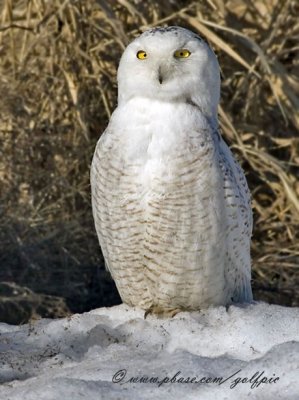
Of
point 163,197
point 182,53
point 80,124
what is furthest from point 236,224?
point 80,124

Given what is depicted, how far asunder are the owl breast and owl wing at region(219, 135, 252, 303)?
0.03m

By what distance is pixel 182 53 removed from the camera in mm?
3865

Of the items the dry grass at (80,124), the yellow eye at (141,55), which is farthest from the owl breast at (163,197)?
the dry grass at (80,124)

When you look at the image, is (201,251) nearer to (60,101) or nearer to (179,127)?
(179,127)

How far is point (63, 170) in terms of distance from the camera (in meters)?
6.34

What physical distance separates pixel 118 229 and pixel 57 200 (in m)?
2.41

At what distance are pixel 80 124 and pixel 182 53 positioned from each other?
8.13ft

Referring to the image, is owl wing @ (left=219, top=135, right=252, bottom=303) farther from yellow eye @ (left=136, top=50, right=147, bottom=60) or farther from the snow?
yellow eye @ (left=136, top=50, right=147, bottom=60)

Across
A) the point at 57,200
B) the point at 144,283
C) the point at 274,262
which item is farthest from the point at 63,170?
the point at 144,283

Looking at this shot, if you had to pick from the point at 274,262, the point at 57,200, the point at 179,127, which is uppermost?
the point at 179,127

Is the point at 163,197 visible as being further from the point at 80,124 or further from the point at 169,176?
the point at 80,124

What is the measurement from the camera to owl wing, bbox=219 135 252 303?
12.7 ft

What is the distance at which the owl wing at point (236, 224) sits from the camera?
3.87 meters

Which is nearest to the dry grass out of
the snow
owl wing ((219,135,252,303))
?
owl wing ((219,135,252,303))
